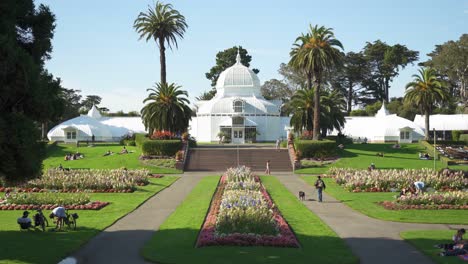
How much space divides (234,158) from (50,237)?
37938 millimetres

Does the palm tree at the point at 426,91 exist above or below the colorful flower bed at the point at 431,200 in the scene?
above

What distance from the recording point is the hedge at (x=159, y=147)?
5688 centimetres

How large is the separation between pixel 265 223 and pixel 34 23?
36.0 ft

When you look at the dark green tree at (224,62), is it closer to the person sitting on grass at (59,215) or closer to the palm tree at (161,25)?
the palm tree at (161,25)

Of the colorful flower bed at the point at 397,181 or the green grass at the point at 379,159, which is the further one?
the green grass at the point at 379,159

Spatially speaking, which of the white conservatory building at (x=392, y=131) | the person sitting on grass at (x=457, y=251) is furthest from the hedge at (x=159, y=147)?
the person sitting on grass at (x=457, y=251)

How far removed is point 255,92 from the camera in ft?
290

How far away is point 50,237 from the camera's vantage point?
68.6ft

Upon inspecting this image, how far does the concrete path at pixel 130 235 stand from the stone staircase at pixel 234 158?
69.5 ft

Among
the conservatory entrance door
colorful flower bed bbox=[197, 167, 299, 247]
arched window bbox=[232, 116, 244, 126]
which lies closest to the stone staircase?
the conservatory entrance door

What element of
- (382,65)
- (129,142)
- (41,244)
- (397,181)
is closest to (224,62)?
(382,65)

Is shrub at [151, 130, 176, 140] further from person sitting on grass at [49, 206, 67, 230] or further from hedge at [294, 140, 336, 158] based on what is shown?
person sitting on grass at [49, 206, 67, 230]

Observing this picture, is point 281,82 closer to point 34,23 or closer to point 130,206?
point 130,206

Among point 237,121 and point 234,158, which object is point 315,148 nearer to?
point 234,158
